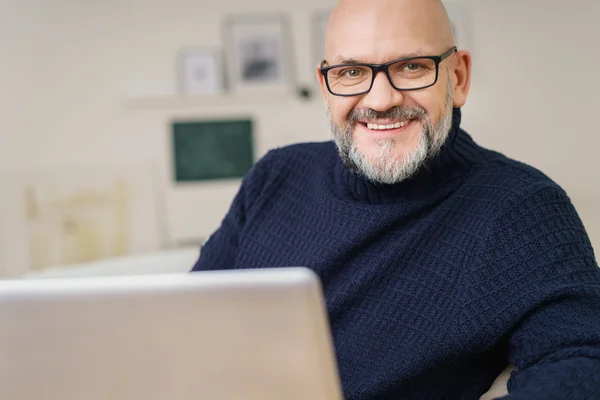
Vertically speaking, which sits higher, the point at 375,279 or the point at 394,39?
the point at 394,39

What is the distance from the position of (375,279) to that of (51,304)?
31.8 inches

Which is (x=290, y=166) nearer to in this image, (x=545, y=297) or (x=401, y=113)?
(x=401, y=113)

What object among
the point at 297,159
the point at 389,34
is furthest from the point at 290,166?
the point at 389,34

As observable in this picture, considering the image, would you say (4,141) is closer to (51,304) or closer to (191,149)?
(191,149)

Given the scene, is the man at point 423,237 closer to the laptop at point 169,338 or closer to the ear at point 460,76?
the ear at point 460,76

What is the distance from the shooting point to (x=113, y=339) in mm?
565

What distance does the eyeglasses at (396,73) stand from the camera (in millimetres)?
1270

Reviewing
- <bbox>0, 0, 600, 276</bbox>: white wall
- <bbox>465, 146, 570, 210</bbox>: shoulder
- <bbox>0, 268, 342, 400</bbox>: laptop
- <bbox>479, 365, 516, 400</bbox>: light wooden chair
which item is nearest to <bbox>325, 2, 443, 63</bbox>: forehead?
<bbox>465, 146, 570, 210</bbox>: shoulder

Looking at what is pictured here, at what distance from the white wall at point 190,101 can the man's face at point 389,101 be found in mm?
2097

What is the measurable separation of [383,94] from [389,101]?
0.7 inches

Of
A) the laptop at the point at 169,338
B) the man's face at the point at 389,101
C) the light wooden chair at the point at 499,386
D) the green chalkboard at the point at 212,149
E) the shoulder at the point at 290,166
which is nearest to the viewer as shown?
the laptop at the point at 169,338

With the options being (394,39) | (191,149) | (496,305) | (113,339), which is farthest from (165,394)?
(191,149)

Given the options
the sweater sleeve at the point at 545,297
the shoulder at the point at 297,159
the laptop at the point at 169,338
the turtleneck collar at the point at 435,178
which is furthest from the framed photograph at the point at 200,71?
the laptop at the point at 169,338

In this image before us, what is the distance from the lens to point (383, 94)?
49.9 inches
